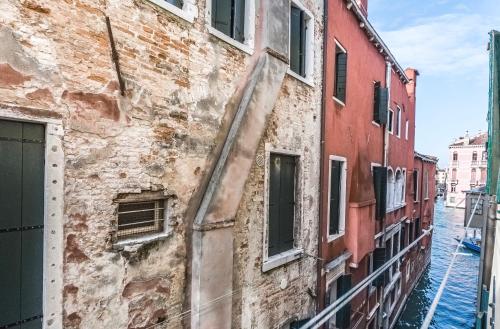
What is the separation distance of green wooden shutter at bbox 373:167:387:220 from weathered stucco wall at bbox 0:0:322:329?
7.56 metres

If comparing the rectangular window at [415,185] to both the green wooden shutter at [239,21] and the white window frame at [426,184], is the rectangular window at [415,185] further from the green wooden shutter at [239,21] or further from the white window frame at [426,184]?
the green wooden shutter at [239,21]

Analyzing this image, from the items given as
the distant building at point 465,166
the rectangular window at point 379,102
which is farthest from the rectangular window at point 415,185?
the distant building at point 465,166

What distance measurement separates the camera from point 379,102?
11.3m

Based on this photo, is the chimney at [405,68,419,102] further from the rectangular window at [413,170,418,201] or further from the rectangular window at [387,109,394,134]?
the rectangular window at [387,109,394,134]

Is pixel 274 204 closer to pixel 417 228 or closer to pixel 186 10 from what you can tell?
pixel 186 10

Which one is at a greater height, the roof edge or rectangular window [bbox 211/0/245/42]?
the roof edge

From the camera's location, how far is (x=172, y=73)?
3912 mm

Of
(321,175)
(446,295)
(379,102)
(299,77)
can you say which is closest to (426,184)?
Answer: (446,295)

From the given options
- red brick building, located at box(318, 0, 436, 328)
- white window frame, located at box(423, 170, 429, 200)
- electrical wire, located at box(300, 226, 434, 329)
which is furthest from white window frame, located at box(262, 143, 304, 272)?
white window frame, located at box(423, 170, 429, 200)

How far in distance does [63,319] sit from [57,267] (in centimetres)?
50

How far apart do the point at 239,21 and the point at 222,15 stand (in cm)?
42

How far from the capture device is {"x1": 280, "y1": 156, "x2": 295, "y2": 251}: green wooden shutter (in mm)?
6293

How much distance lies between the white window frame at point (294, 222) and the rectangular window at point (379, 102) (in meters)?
5.85

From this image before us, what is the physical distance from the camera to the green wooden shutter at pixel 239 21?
5.09m
